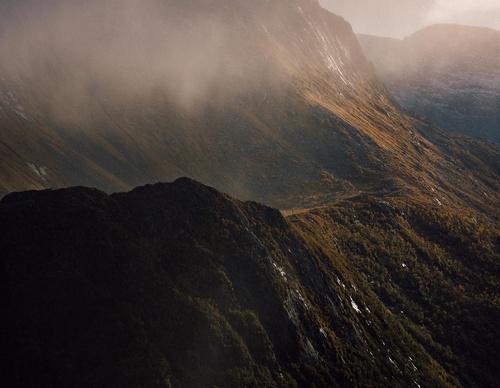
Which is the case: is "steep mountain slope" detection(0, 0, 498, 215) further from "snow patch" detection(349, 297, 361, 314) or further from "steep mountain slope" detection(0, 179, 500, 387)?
"steep mountain slope" detection(0, 179, 500, 387)

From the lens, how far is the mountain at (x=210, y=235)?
84.4 ft

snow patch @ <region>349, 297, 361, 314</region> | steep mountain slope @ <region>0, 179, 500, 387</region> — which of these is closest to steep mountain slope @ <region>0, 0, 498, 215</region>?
snow patch @ <region>349, 297, 361, 314</region>

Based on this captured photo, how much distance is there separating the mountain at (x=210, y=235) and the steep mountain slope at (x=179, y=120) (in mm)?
775

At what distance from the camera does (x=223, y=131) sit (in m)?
157

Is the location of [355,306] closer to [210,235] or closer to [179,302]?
[210,235]

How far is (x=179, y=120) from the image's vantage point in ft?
512

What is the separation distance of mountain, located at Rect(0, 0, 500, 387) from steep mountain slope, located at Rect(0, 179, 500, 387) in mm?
122

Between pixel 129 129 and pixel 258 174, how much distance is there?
4480 cm

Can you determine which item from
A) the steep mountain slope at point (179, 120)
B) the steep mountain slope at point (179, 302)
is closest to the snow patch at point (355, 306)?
the steep mountain slope at point (179, 302)

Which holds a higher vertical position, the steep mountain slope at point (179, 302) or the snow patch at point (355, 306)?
the steep mountain slope at point (179, 302)

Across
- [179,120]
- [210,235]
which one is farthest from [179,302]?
[179,120]

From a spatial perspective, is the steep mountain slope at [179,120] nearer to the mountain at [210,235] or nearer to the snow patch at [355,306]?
the mountain at [210,235]

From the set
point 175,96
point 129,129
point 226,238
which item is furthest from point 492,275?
point 175,96

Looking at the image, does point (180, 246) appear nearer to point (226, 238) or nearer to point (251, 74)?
point (226, 238)
